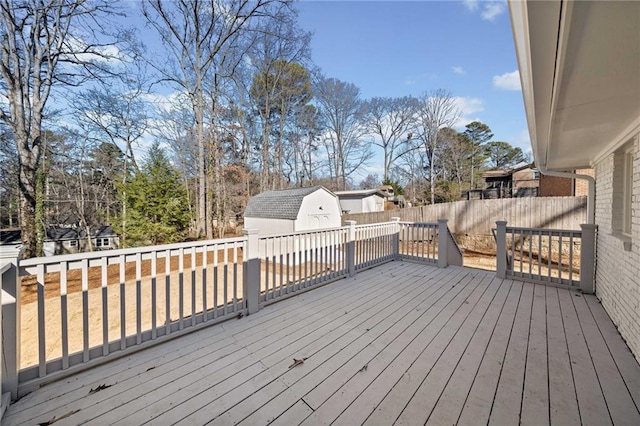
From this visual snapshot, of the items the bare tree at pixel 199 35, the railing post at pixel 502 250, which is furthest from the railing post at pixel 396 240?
the bare tree at pixel 199 35

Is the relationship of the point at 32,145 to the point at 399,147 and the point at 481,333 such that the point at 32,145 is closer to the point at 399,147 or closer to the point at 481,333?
the point at 481,333

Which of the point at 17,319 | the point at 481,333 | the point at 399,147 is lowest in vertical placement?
the point at 481,333

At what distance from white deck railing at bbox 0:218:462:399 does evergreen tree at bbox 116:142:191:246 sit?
2.21m

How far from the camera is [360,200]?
22.0m

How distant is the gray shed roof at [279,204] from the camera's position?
10.3 meters

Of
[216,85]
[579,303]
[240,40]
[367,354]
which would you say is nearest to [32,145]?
[216,85]

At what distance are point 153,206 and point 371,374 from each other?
32.4 feet

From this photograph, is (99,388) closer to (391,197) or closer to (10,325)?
(10,325)

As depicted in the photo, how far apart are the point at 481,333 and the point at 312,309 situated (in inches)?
72.2

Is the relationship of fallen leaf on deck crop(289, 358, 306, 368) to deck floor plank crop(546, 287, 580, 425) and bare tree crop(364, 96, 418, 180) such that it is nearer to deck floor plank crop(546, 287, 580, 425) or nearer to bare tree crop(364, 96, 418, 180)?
deck floor plank crop(546, 287, 580, 425)

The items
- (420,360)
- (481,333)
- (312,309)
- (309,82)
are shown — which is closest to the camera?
(420,360)

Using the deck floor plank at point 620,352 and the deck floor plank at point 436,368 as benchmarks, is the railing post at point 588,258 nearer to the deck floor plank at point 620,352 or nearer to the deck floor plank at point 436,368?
the deck floor plank at point 620,352

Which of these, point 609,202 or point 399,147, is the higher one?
point 399,147

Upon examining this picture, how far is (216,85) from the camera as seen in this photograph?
43.0ft
